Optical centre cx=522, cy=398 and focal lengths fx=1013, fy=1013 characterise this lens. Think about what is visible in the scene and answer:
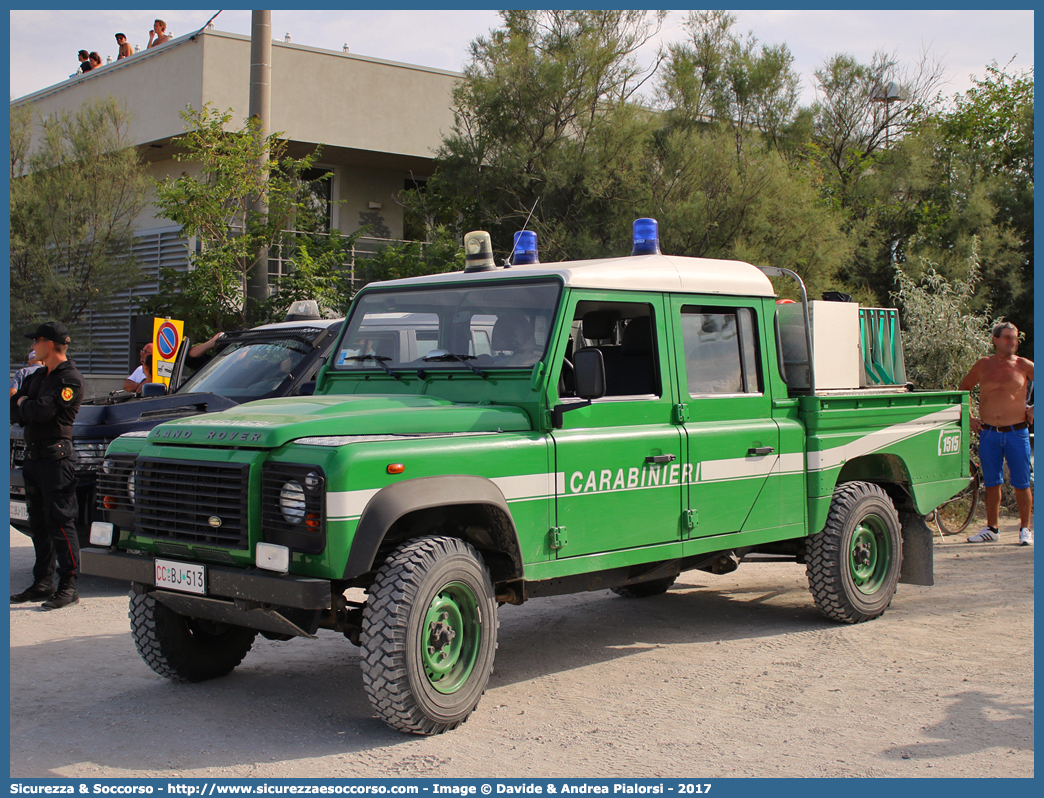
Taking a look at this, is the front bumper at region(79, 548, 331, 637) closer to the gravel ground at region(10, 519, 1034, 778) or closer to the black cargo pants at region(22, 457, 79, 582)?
the gravel ground at region(10, 519, 1034, 778)

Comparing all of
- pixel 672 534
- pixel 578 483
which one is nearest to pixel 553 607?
pixel 672 534

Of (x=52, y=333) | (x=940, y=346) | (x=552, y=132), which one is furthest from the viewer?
(x=552, y=132)

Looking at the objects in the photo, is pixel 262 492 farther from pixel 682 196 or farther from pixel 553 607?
pixel 682 196

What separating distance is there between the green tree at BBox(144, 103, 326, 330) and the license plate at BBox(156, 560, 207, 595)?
8784 mm

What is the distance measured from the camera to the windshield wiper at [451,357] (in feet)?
18.0

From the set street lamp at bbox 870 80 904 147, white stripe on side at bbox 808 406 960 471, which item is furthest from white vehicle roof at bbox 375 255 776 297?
street lamp at bbox 870 80 904 147

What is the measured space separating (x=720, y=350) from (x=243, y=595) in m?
3.26

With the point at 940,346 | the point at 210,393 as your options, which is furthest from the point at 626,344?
the point at 940,346

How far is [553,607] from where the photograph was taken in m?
7.64

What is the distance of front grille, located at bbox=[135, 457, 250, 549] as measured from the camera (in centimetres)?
461

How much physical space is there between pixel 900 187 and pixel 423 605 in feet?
72.0

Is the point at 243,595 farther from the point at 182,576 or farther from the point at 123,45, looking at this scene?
the point at 123,45

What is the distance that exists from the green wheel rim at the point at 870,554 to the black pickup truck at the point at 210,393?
4560 millimetres

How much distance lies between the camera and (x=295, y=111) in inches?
756
